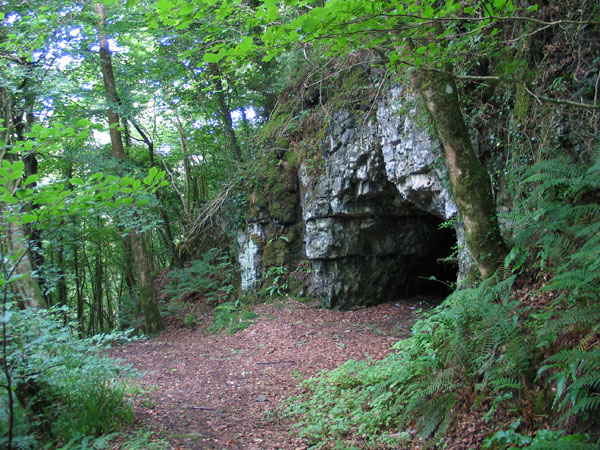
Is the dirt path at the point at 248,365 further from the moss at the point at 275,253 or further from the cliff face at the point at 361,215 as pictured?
the moss at the point at 275,253

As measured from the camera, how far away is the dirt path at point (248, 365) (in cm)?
437

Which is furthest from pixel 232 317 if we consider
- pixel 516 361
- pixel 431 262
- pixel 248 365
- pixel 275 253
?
pixel 516 361

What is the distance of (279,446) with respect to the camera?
389 centimetres

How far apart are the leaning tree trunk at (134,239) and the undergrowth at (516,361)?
6.62m

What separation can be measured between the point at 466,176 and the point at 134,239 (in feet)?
26.8

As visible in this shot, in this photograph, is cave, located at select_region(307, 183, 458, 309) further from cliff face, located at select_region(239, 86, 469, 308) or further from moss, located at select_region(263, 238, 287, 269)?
moss, located at select_region(263, 238, 287, 269)

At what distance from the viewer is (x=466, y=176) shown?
4379 millimetres

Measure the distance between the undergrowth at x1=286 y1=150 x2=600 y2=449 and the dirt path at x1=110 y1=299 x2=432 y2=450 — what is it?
2.07 feet

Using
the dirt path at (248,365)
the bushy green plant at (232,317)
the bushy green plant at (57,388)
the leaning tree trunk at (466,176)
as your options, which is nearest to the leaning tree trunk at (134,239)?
the dirt path at (248,365)

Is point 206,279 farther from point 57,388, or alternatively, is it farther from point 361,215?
point 57,388

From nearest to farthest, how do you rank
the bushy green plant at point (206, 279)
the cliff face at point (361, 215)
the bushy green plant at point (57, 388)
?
the bushy green plant at point (57, 388) → the cliff face at point (361, 215) → the bushy green plant at point (206, 279)

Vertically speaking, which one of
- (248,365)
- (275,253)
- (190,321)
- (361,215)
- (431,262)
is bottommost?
(248,365)

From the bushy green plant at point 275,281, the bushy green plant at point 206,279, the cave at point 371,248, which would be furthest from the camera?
the bushy green plant at point 206,279

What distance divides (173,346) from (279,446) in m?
5.75
